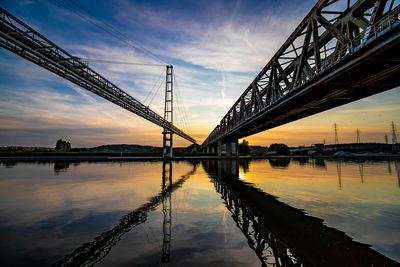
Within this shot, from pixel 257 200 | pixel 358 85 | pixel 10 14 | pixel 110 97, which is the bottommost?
pixel 257 200

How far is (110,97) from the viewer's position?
116 feet

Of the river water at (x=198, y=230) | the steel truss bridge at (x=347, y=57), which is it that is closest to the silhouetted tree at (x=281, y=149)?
the steel truss bridge at (x=347, y=57)

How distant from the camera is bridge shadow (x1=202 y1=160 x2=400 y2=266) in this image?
174 inches

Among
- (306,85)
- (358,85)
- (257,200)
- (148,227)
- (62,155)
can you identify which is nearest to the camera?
(148,227)

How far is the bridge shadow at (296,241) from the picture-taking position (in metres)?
4.43

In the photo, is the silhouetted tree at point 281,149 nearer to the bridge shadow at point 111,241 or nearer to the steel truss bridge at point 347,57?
the steel truss bridge at point 347,57

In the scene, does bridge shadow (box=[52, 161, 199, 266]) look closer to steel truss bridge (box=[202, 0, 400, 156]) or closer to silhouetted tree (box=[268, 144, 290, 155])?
steel truss bridge (box=[202, 0, 400, 156])

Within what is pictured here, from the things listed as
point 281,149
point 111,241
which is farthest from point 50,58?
point 281,149

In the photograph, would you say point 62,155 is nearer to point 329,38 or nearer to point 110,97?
point 110,97

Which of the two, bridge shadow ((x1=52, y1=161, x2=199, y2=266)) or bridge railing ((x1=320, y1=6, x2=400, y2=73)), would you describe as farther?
bridge railing ((x1=320, y1=6, x2=400, y2=73))

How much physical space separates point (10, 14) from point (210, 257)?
1002 inches

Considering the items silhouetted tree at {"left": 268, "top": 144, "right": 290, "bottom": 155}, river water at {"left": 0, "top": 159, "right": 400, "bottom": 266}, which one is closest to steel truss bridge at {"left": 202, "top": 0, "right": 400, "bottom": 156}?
river water at {"left": 0, "top": 159, "right": 400, "bottom": 266}

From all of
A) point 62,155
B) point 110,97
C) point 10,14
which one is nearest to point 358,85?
point 10,14

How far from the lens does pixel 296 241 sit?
5449 millimetres
